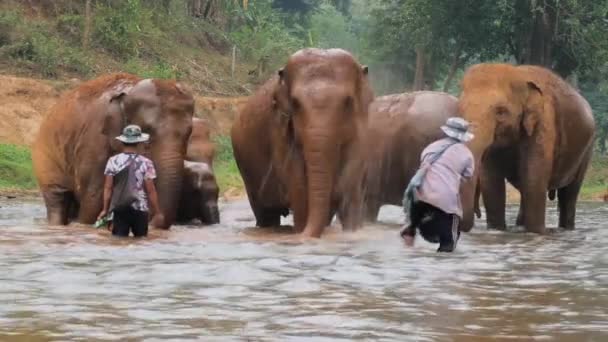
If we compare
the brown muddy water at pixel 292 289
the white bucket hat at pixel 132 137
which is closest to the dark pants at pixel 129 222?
the brown muddy water at pixel 292 289

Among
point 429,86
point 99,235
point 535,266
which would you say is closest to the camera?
point 535,266

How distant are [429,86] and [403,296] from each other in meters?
40.6

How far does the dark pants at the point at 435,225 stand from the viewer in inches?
369

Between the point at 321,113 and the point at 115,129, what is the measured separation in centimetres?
250

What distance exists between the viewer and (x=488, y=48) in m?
35.6

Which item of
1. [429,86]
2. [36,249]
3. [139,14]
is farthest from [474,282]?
[429,86]

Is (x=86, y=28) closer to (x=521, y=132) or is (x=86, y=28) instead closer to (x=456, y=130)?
(x=521, y=132)

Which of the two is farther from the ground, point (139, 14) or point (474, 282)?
point (139, 14)

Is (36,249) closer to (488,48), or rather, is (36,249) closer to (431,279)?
(431,279)

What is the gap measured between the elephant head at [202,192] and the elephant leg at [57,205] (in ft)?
4.73

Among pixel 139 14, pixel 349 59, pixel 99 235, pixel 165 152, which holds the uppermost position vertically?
pixel 139 14

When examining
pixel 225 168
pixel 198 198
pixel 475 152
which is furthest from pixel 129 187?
pixel 225 168

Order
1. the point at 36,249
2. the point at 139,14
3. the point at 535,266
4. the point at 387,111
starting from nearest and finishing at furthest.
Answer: the point at 535,266 < the point at 36,249 < the point at 387,111 < the point at 139,14

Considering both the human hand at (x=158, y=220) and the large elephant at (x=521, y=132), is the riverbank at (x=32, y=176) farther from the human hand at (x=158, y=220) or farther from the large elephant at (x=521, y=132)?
the human hand at (x=158, y=220)
